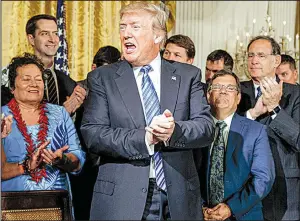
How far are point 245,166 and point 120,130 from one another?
1.19 meters

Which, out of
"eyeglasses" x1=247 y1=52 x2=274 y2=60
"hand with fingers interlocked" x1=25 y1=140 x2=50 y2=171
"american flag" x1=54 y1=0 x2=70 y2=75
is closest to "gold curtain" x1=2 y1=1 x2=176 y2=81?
"american flag" x1=54 y1=0 x2=70 y2=75

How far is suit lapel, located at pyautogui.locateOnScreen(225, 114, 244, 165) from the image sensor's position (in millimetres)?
4195

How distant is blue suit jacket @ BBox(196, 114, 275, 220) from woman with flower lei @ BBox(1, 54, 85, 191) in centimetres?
81

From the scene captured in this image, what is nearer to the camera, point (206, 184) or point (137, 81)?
Answer: point (137, 81)

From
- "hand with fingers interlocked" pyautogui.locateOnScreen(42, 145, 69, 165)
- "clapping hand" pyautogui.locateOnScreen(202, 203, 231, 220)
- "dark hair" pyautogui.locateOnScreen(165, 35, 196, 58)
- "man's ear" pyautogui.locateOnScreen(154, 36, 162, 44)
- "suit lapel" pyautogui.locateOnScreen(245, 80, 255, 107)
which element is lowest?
"clapping hand" pyautogui.locateOnScreen(202, 203, 231, 220)

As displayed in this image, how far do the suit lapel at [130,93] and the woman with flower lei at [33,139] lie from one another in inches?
25.4

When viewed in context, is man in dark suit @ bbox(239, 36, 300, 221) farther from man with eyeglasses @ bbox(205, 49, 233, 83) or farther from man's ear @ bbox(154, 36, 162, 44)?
man's ear @ bbox(154, 36, 162, 44)

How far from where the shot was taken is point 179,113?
3375 mm

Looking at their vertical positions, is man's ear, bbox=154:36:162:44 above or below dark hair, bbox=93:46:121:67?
above

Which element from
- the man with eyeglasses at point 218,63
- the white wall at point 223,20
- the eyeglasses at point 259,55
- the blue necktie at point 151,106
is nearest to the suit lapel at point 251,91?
the eyeglasses at point 259,55

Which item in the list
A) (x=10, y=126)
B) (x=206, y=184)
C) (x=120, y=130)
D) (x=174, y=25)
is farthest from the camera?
(x=174, y=25)

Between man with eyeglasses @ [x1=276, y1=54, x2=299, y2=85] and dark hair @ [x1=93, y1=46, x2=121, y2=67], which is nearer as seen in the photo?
dark hair @ [x1=93, y1=46, x2=121, y2=67]

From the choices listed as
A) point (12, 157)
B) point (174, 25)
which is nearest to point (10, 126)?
point (12, 157)

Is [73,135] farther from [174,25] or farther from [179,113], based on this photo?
[174,25]
